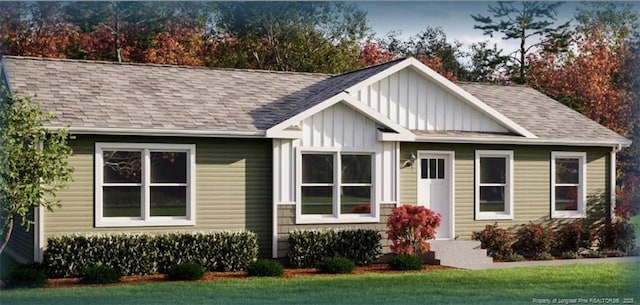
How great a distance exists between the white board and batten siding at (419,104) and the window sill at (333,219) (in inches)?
90.9

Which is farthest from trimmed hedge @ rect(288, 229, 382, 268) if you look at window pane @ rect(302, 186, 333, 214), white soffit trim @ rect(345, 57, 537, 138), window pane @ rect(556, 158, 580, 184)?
window pane @ rect(556, 158, 580, 184)

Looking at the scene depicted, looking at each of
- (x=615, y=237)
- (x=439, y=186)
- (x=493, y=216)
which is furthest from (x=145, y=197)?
(x=615, y=237)

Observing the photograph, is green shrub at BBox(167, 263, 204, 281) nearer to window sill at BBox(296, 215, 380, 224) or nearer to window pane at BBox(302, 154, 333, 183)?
window sill at BBox(296, 215, 380, 224)

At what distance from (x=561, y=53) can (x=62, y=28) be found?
769 inches

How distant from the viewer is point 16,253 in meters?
17.3

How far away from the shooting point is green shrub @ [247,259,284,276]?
15562 mm

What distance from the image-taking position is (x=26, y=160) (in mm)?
13844

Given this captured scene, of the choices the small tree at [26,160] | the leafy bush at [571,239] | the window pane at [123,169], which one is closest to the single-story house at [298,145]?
the leafy bush at [571,239]

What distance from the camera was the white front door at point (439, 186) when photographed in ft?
62.0

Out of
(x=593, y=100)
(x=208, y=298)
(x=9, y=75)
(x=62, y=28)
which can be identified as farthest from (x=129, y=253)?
(x=593, y=100)

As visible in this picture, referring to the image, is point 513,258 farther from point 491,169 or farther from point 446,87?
point 446,87

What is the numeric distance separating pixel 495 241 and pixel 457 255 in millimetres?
1601

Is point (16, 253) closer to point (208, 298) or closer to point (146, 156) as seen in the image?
point (146, 156)

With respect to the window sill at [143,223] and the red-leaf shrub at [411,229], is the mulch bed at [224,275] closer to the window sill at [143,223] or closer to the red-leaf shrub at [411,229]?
the red-leaf shrub at [411,229]
